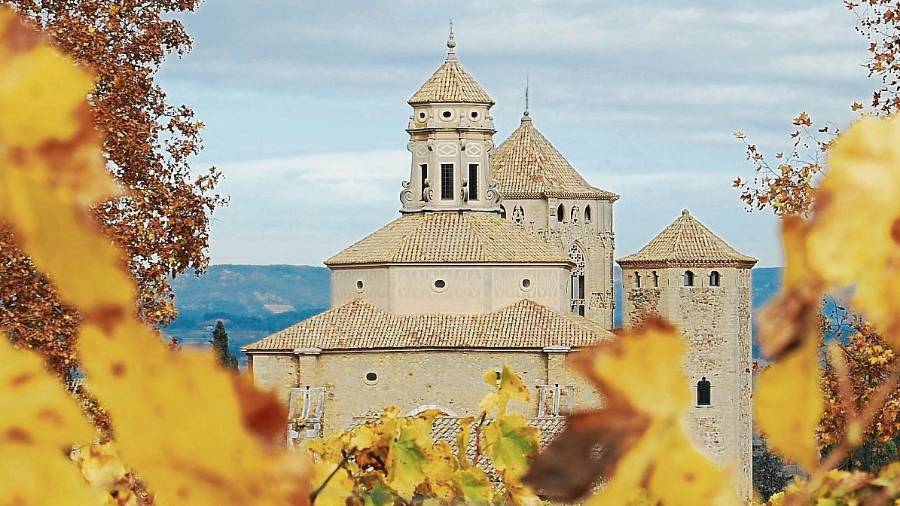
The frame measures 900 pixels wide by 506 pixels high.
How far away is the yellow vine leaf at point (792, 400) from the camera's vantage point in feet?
2.11

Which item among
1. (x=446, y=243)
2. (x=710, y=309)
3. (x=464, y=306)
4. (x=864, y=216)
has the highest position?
(x=446, y=243)

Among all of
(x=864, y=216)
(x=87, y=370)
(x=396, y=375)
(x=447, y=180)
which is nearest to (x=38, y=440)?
(x=87, y=370)

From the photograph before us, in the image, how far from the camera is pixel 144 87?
32.1 ft

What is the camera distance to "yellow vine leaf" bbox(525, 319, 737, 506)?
0.60 meters

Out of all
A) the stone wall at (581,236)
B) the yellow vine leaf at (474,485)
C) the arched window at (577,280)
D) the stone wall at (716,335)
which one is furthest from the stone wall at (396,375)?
the yellow vine leaf at (474,485)

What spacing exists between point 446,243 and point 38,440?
33066mm

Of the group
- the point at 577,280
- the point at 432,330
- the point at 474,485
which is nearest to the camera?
the point at 474,485

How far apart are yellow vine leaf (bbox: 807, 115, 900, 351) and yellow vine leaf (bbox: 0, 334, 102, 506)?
323 mm

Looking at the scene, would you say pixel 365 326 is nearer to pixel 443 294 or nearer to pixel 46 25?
pixel 443 294

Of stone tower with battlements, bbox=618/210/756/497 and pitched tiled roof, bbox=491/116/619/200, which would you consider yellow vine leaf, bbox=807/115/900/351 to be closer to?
stone tower with battlements, bbox=618/210/756/497

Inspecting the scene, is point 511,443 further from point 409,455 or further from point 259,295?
point 259,295

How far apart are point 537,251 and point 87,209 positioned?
33.4 metres

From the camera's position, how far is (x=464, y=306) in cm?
3281

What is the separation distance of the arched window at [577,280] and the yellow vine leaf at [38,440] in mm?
40406
